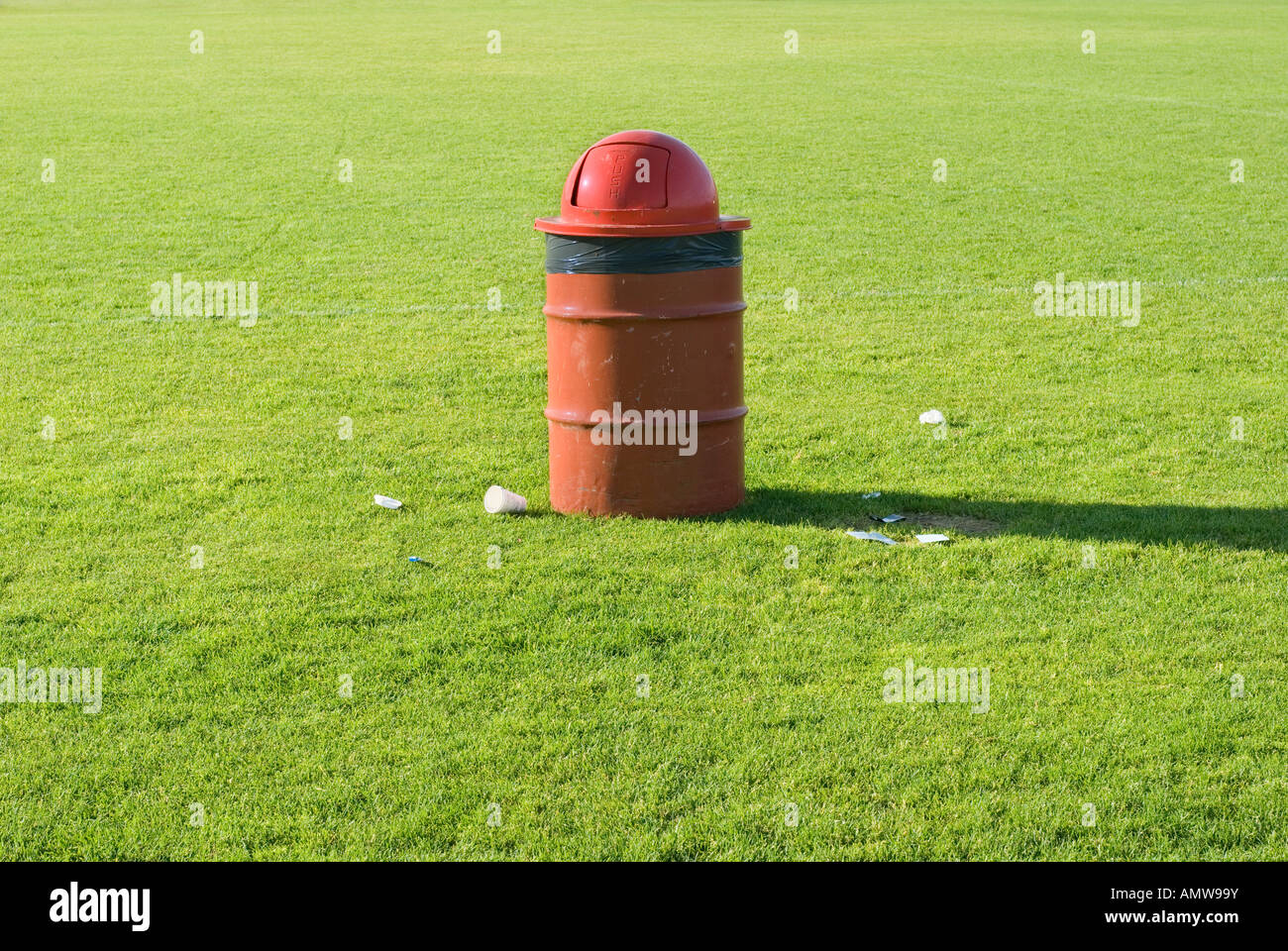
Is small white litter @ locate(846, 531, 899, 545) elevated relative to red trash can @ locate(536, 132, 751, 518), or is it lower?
lower

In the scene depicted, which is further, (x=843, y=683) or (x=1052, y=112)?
(x=1052, y=112)

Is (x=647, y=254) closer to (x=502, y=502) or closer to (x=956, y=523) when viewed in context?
(x=502, y=502)

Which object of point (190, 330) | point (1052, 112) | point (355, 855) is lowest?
point (355, 855)

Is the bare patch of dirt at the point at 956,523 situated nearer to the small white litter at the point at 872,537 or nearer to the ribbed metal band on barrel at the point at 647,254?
the small white litter at the point at 872,537

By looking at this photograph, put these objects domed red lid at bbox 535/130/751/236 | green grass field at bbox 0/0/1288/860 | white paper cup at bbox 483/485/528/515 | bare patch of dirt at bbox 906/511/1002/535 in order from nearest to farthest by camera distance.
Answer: green grass field at bbox 0/0/1288/860 < domed red lid at bbox 535/130/751/236 < bare patch of dirt at bbox 906/511/1002/535 < white paper cup at bbox 483/485/528/515

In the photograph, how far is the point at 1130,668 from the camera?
243 inches

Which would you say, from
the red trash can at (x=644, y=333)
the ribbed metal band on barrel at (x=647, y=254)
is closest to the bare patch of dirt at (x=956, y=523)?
the red trash can at (x=644, y=333)

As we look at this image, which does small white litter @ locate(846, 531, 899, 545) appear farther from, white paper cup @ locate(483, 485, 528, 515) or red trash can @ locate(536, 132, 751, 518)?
white paper cup @ locate(483, 485, 528, 515)

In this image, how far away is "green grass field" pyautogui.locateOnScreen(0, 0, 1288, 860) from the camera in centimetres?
523

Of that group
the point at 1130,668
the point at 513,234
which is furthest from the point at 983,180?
the point at 1130,668

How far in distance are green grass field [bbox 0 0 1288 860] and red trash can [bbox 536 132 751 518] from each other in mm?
290

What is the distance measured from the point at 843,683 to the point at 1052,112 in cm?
2317

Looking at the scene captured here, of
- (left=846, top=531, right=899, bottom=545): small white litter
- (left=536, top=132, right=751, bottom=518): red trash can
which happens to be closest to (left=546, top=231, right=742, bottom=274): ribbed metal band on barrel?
(left=536, top=132, right=751, bottom=518): red trash can

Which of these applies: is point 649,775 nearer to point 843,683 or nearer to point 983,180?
point 843,683
